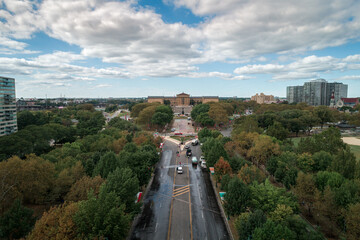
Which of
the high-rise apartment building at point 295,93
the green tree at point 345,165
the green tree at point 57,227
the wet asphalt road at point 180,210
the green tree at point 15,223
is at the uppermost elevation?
the high-rise apartment building at point 295,93

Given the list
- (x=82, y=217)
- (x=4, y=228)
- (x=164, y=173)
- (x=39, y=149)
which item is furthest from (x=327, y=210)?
(x=39, y=149)

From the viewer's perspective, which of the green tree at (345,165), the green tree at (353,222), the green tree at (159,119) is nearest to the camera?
the green tree at (353,222)

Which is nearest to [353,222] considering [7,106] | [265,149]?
[265,149]

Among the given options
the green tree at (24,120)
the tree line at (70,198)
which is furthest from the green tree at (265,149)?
the green tree at (24,120)

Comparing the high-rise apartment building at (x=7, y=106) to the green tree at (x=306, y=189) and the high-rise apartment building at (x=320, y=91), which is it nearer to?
the green tree at (x=306, y=189)

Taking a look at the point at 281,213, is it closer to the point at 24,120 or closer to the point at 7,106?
the point at 7,106

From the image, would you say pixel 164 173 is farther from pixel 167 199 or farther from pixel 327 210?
pixel 327 210
